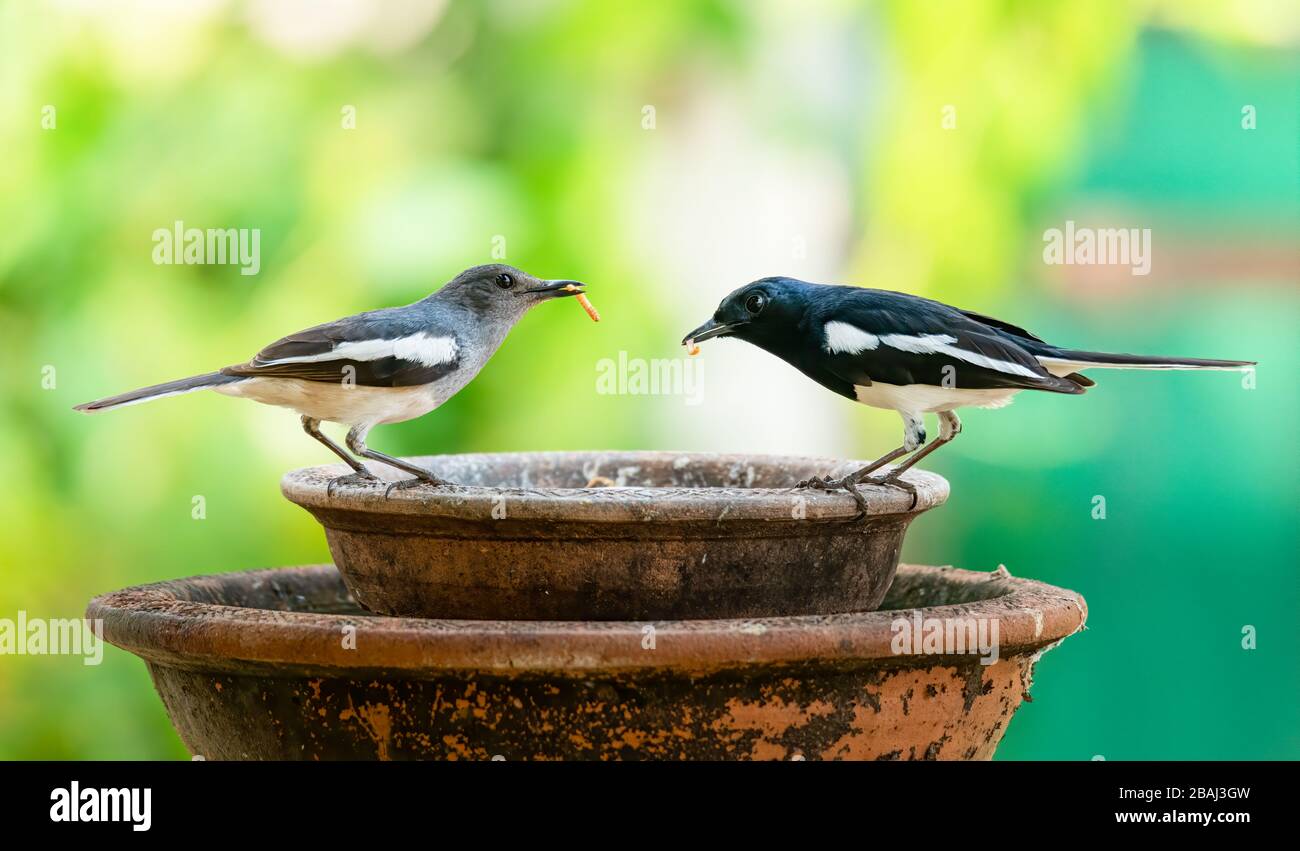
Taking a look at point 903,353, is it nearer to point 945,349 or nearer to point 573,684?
point 945,349

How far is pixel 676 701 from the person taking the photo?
2.59m

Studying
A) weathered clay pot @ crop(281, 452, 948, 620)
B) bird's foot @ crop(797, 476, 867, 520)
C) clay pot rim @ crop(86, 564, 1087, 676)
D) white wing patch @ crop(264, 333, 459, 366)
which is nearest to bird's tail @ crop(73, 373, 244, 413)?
white wing patch @ crop(264, 333, 459, 366)

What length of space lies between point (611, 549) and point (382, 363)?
851 mm

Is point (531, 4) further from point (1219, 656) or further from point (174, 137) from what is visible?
point (1219, 656)

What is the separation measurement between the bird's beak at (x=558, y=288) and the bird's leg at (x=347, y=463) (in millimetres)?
639

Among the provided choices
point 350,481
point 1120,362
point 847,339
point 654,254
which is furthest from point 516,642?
point 654,254

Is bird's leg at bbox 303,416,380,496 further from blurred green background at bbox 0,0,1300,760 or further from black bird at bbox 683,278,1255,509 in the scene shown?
blurred green background at bbox 0,0,1300,760

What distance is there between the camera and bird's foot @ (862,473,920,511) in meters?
3.03

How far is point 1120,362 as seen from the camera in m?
3.13

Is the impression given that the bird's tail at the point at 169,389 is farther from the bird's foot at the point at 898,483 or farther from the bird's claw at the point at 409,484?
the bird's foot at the point at 898,483

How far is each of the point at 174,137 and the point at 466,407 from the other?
1.64 meters

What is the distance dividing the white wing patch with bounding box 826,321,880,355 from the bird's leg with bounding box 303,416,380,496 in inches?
43.3

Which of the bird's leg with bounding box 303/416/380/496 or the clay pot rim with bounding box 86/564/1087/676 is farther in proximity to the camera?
the bird's leg with bounding box 303/416/380/496

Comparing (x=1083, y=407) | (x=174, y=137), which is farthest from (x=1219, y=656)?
(x=174, y=137)
